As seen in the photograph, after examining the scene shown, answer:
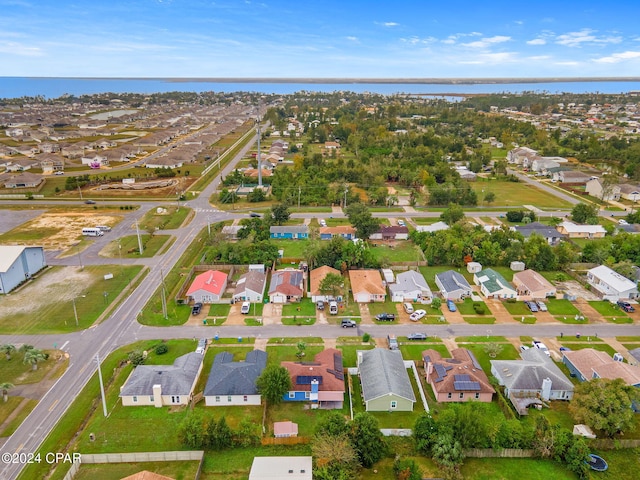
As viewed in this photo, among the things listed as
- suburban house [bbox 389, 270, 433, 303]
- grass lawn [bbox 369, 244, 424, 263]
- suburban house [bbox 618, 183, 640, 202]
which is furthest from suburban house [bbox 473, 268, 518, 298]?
suburban house [bbox 618, 183, 640, 202]

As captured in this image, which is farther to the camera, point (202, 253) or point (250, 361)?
point (202, 253)

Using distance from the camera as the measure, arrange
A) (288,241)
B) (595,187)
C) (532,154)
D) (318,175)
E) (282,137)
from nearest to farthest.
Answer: (288,241) < (595,187) < (318,175) < (532,154) < (282,137)

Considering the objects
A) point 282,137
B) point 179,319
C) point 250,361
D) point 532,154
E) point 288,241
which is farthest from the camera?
point 282,137

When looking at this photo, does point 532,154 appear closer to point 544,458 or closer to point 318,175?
point 318,175

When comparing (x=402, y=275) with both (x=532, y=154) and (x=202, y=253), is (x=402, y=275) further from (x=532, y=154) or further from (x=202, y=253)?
(x=532, y=154)

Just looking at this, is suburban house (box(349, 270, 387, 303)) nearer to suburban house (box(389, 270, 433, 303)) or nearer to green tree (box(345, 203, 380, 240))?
suburban house (box(389, 270, 433, 303))

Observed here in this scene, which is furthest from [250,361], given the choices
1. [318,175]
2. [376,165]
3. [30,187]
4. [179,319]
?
[30,187]

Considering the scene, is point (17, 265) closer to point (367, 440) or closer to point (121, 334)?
point (121, 334)
